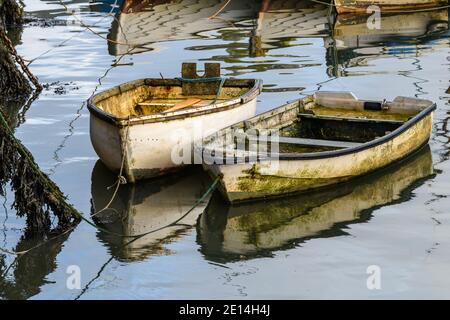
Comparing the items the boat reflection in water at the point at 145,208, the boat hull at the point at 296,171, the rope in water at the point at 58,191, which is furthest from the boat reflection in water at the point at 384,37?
the rope in water at the point at 58,191

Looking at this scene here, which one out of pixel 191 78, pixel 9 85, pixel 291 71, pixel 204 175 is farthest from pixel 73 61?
pixel 204 175

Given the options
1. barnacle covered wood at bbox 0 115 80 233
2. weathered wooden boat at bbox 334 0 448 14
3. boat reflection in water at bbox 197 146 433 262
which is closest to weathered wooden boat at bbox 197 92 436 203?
boat reflection in water at bbox 197 146 433 262

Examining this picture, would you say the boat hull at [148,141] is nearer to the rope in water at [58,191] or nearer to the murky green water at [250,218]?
the murky green water at [250,218]

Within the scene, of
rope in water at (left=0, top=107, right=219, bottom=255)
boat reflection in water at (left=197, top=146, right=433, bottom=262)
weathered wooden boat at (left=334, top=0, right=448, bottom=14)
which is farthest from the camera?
weathered wooden boat at (left=334, top=0, right=448, bottom=14)

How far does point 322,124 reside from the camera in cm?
1357

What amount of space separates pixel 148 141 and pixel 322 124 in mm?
2671

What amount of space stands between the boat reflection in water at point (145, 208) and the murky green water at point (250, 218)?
2cm

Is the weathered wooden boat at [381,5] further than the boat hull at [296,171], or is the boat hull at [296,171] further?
the weathered wooden boat at [381,5]

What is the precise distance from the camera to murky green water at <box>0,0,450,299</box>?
954 cm

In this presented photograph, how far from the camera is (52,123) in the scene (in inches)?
608

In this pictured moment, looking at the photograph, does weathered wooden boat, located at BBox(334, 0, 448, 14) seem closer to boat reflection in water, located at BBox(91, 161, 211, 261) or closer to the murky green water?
the murky green water

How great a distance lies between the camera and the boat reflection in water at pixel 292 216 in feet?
34.8

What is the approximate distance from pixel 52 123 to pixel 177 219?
474 cm
